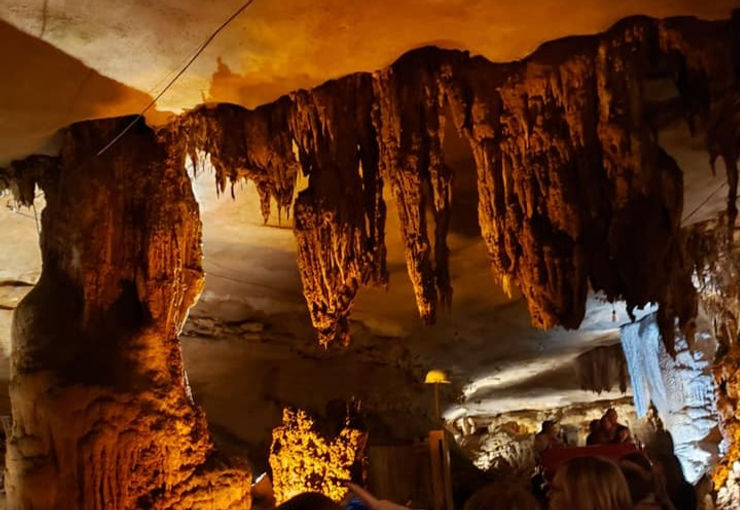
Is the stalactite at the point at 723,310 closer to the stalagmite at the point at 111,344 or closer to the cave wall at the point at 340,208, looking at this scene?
the cave wall at the point at 340,208

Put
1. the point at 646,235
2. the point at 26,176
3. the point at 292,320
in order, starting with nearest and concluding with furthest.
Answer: the point at 646,235, the point at 26,176, the point at 292,320

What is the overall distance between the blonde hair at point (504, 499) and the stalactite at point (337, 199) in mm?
3552

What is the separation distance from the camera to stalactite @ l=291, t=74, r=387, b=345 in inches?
210

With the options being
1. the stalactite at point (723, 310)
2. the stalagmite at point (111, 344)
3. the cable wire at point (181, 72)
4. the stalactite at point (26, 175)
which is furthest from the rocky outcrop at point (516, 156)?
the stalactite at point (723, 310)

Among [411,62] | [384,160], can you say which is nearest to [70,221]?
[384,160]

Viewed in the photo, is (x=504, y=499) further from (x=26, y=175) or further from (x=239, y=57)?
(x=26, y=175)

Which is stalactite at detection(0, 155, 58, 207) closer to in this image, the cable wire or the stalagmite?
the stalagmite

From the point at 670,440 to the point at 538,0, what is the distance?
8378mm

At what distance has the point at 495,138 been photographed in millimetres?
5230

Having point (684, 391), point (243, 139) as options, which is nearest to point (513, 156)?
point (243, 139)

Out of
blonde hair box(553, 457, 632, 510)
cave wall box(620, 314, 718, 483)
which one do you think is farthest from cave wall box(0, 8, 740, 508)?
cave wall box(620, 314, 718, 483)

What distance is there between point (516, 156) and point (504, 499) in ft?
11.5

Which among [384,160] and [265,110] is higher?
[265,110]

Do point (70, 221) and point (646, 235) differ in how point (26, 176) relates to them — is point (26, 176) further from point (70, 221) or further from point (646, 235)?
point (646, 235)
